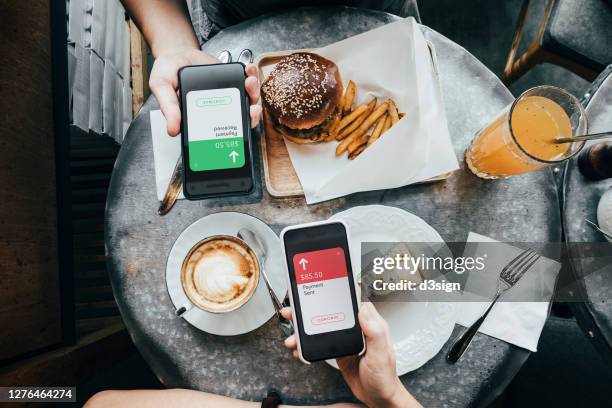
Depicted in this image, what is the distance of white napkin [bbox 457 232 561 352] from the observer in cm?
110

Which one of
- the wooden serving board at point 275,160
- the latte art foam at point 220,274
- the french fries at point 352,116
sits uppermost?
the french fries at point 352,116

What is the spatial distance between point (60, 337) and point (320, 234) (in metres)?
1.15

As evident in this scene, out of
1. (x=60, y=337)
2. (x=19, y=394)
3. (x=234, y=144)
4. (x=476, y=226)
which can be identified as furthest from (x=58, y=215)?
(x=476, y=226)

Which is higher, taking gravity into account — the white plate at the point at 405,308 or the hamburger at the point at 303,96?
the hamburger at the point at 303,96

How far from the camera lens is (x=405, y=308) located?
111 centimetres

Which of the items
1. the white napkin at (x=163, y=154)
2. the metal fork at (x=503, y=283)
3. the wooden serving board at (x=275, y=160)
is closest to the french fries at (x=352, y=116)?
the wooden serving board at (x=275, y=160)

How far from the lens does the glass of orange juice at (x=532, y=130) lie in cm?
104

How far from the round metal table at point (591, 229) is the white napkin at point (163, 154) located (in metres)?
1.13

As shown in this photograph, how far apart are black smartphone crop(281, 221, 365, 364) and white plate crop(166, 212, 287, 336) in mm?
157

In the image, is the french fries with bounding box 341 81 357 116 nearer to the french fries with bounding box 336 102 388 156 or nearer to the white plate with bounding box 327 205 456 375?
the french fries with bounding box 336 102 388 156

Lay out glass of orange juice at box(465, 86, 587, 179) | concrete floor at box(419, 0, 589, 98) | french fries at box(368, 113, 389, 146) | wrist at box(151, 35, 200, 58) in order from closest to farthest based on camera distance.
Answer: glass of orange juice at box(465, 86, 587, 179)
french fries at box(368, 113, 389, 146)
wrist at box(151, 35, 200, 58)
concrete floor at box(419, 0, 589, 98)

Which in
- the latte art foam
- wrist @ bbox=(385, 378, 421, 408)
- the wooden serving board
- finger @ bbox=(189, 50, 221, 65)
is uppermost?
finger @ bbox=(189, 50, 221, 65)

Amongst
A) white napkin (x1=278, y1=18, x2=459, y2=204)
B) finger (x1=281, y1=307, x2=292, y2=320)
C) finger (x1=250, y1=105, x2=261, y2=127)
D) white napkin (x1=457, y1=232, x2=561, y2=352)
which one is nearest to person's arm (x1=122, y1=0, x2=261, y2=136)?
finger (x1=250, y1=105, x2=261, y2=127)

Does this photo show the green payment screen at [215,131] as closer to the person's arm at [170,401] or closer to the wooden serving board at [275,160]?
the wooden serving board at [275,160]
